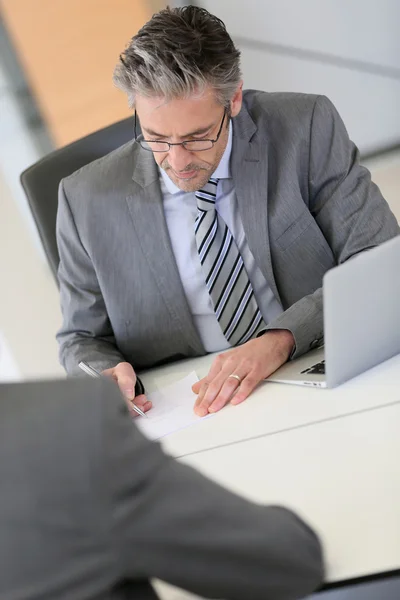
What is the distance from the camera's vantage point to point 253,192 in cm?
163

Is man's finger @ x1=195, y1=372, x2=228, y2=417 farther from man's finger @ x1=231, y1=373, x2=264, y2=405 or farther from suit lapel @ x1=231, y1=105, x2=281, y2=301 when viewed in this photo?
suit lapel @ x1=231, y1=105, x2=281, y2=301

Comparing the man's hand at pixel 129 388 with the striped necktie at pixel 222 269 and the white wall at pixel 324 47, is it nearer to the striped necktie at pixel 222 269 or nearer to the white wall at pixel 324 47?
the striped necktie at pixel 222 269

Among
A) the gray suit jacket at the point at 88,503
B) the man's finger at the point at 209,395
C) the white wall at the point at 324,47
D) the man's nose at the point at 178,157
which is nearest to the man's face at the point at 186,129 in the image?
the man's nose at the point at 178,157

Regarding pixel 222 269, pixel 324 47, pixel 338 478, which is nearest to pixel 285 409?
pixel 338 478

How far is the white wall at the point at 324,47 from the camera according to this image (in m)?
3.53

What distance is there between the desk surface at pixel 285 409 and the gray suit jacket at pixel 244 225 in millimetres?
361

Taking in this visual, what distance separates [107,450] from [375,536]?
510 mm

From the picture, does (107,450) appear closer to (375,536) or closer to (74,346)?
(375,536)

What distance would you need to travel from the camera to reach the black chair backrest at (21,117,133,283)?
6.21 feet

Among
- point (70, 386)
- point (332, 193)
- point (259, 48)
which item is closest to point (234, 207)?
point (332, 193)

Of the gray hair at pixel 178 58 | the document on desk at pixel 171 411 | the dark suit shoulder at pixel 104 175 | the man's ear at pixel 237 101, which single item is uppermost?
the gray hair at pixel 178 58

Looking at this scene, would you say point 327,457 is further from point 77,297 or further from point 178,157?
point 77,297

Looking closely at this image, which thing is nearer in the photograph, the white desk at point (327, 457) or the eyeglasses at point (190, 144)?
the white desk at point (327, 457)

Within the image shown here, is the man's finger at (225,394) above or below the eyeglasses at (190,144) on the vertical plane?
below
